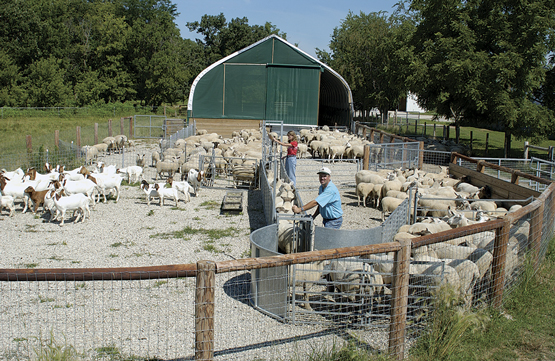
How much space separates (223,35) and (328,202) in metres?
68.9

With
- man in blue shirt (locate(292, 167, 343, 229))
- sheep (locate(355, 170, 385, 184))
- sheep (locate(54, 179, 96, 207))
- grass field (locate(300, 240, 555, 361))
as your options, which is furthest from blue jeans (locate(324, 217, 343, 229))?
sheep (locate(54, 179, 96, 207))

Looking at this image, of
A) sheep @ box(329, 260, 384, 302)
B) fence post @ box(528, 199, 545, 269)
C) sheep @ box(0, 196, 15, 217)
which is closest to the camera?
sheep @ box(329, 260, 384, 302)

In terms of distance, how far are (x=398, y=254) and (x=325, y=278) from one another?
7.56 feet

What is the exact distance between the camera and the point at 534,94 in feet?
93.2

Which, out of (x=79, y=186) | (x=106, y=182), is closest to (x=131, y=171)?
(x=106, y=182)

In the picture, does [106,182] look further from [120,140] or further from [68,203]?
[120,140]

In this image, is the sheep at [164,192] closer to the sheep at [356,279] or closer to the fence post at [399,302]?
the sheep at [356,279]

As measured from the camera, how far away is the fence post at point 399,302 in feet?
16.9

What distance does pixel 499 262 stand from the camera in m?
6.21

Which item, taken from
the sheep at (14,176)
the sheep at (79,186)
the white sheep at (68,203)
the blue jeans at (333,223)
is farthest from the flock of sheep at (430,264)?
the sheep at (14,176)

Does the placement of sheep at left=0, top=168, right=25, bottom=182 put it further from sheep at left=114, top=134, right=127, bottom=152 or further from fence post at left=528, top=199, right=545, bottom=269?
fence post at left=528, top=199, right=545, bottom=269

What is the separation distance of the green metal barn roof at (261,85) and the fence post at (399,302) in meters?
28.0

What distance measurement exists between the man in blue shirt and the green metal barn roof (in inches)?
980

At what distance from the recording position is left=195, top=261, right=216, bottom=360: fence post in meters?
4.31
